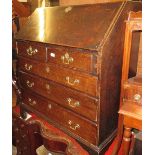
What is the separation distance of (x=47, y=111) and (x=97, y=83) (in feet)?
2.97

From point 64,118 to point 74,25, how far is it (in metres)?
0.95

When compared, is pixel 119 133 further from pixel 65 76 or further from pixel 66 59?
pixel 66 59

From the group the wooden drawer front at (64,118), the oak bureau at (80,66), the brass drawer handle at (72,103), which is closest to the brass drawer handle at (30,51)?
the oak bureau at (80,66)

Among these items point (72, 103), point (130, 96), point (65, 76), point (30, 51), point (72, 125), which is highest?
point (30, 51)

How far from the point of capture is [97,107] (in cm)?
154

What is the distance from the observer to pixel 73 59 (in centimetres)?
160

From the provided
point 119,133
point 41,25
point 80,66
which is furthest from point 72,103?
point 41,25

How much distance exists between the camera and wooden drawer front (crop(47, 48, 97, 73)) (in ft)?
4.80

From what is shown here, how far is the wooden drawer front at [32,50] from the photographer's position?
1.92m

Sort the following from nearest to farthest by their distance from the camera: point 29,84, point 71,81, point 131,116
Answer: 1. point 131,116
2. point 71,81
3. point 29,84

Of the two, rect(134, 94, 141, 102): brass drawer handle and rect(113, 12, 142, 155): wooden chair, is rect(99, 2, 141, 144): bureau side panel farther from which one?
rect(134, 94, 141, 102): brass drawer handle

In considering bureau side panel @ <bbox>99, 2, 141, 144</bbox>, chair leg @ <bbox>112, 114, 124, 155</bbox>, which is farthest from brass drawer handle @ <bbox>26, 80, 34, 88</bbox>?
chair leg @ <bbox>112, 114, 124, 155</bbox>
